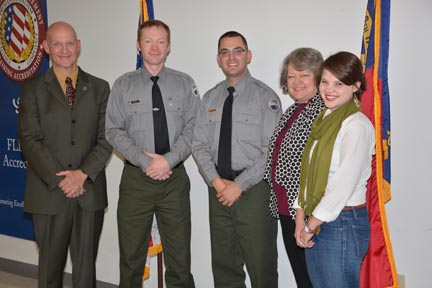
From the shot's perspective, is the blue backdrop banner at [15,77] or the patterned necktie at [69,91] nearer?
the patterned necktie at [69,91]

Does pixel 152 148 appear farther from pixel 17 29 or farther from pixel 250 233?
pixel 17 29

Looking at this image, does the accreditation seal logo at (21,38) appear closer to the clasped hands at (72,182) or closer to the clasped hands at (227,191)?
the clasped hands at (72,182)

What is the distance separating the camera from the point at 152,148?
9.13ft

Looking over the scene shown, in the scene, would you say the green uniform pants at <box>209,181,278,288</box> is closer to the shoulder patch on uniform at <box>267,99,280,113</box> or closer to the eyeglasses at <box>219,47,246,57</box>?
the shoulder patch on uniform at <box>267,99,280,113</box>

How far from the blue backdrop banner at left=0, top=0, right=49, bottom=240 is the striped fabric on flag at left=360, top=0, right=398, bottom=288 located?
275 cm

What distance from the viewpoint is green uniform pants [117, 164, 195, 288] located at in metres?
2.77

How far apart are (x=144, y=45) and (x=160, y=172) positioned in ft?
2.55

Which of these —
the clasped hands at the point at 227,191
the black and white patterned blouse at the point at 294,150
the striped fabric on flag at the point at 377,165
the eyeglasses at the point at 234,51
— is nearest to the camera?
the striped fabric on flag at the point at 377,165

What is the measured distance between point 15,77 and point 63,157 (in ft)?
5.43

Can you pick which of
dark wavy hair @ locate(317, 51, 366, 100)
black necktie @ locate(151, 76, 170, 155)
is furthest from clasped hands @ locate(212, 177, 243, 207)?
dark wavy hair @ locate(317, 51, 366, 100)

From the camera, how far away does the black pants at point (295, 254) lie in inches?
93.4

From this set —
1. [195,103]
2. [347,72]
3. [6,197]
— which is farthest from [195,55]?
[6,197]

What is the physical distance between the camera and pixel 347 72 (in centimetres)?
194

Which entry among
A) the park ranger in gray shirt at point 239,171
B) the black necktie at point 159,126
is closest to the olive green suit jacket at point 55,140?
the black necktie at point 159,126
